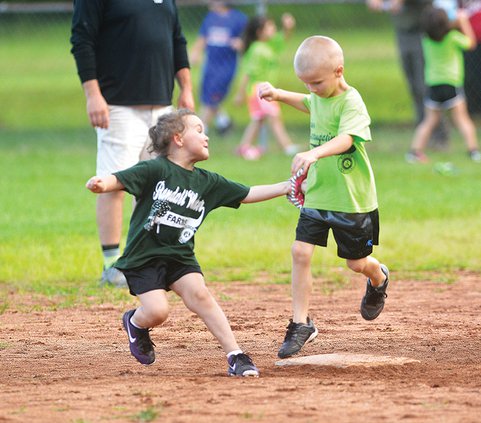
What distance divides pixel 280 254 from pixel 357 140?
3640 millimetres

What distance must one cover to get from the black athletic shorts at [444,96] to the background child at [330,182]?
333 inches

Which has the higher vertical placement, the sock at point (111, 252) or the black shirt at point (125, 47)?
the black shirt at point (125, 47)

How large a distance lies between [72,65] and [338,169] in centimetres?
2372

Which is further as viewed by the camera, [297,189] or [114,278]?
[114,278]

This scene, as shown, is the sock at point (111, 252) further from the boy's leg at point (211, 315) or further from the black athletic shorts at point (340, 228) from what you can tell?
the boy's leg at point (211, 315)

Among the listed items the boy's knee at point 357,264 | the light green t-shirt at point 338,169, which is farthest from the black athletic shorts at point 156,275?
the boy's knee at point 357,264

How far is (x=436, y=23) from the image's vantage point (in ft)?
46.6

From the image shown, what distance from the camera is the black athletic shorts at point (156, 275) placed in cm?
554

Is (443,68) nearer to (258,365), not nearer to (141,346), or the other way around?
(258,365)

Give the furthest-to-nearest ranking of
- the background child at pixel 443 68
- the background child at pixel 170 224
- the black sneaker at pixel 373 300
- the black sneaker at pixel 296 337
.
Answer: the background child at pixel 443 68
the black sneaker at pixel 373 300
the black sneaker at pixel 296 337
the background child at pixel 170 224

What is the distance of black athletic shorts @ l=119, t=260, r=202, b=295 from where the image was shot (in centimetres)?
554

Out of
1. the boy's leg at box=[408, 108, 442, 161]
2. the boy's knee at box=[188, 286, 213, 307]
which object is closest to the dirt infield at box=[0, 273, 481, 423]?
the boy's knee at box=[188, 286, 213, 307]

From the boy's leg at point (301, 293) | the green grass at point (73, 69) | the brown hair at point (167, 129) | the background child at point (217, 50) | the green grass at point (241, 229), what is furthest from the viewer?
the green grass at point (73, 69)

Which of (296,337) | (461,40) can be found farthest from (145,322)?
(461,40)
